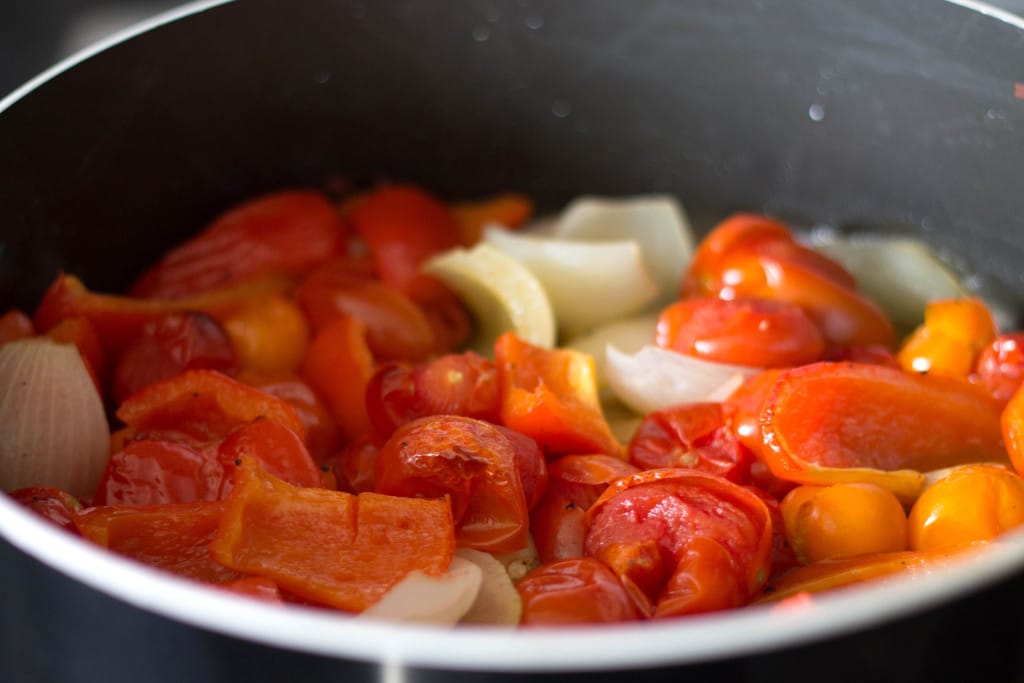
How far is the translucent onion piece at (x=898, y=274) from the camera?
131 cm

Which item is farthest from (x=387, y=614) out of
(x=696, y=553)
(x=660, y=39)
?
(x=660, y=39)

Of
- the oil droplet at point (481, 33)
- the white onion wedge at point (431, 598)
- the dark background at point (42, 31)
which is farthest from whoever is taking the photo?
the dark background at point (42, 31)

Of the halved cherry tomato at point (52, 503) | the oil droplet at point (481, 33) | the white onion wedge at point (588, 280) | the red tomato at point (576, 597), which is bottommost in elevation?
the halved cherry tomato at point (52, 503)

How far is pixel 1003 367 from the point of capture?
1.11 m

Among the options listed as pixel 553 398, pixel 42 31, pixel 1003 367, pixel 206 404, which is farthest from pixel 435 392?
pixel 42 31

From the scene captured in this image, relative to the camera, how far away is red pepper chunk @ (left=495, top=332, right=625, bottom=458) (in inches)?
41.4

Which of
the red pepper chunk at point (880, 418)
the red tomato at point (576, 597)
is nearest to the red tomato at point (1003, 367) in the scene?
the red pepper chunk at point (880, 418)

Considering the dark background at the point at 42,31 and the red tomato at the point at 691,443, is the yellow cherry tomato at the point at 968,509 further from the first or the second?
the dark background at the point at 42,31

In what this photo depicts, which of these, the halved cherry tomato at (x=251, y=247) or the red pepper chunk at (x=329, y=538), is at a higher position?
the halved cherry tomato at (x=251, y=247)

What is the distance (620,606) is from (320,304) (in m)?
0.58

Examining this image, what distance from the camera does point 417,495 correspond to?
3.08 feet

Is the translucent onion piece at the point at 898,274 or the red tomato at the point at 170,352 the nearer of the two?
the red tomato at the point at 170,352

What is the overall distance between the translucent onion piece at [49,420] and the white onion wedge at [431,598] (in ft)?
1.28

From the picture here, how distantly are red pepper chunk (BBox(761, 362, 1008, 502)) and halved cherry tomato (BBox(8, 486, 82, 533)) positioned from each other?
23.9 inches
